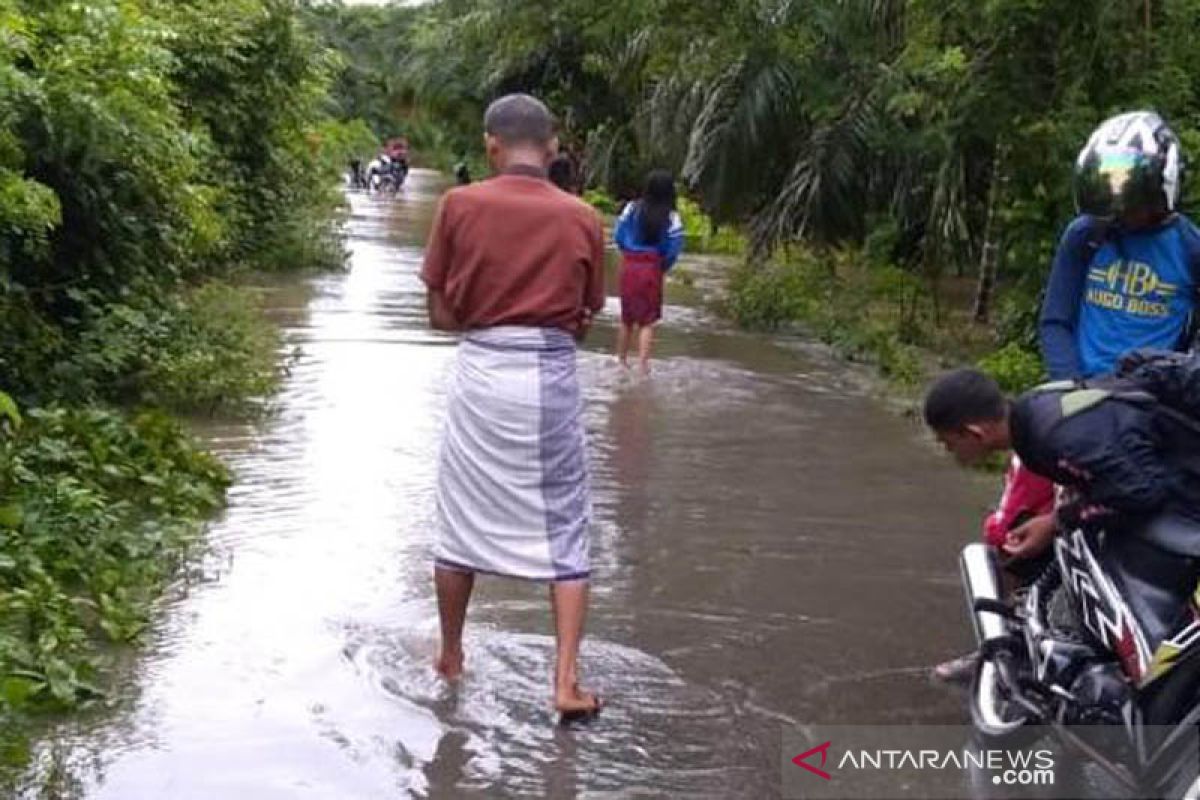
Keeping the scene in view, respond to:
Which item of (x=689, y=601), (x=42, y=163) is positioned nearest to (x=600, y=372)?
(x=42, y=163)

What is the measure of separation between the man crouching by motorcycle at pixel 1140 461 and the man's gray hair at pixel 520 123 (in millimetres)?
2015

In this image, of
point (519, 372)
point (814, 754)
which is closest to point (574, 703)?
point (814, 754)

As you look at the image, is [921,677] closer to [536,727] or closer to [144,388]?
[536,727]

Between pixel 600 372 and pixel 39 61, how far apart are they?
563 cm

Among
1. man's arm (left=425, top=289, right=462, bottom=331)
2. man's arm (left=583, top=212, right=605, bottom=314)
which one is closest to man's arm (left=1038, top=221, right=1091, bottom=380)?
man's arm (left=583, top=212, right=605, bottom=314)

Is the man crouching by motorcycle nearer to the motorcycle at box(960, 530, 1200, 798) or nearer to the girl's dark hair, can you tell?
the motorcycle at box(960, 530, 1200, 798)

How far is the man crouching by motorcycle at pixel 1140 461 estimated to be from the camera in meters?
4.08

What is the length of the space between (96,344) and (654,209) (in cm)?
507

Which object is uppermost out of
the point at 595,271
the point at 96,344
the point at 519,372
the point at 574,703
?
the point at 595,271

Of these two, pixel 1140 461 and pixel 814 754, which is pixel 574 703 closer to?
pixel 814 754

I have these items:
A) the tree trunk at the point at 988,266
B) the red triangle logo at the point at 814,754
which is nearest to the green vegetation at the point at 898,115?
the tree trunk at the point at 988,266

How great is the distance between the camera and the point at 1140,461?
408 centimetres

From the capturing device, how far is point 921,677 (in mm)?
5977

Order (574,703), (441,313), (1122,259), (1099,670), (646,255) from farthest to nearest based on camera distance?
(646,255) → (441,313) → (574,703) → (1122,259) → (1099,670)
